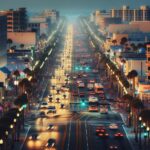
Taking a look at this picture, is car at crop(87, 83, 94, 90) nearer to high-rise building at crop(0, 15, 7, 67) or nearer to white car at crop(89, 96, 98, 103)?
white car at crop(89, 96, 98, 103)

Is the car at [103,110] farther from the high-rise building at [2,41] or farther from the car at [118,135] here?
the high-rise building at [2,41]

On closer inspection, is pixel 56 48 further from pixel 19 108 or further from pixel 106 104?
pixel 19 108

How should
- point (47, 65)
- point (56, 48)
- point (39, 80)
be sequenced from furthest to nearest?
point (56, 48), point (47, 65), point (39, 80)

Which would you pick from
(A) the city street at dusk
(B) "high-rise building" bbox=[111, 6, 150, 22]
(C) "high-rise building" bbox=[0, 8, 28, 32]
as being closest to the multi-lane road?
(A) the city street at dusk

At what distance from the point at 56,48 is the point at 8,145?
75.7 metres

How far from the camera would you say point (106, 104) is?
51.9m

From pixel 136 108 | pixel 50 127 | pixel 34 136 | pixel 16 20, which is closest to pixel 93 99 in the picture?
pixel 136 108

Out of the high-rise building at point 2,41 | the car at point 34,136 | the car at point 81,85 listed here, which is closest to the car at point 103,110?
the car at point 34,136

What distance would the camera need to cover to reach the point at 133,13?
180m

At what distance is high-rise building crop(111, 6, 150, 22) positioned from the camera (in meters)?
175

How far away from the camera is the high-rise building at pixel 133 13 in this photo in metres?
175

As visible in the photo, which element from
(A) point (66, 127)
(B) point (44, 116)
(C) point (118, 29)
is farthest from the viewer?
(C) point (118, 29)

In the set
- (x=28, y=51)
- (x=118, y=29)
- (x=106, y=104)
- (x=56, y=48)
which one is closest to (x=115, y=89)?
(x=106, y=104)

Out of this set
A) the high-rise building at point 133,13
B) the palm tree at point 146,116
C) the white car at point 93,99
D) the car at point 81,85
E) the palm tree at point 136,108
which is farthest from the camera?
the high-rise building at point 133,13
